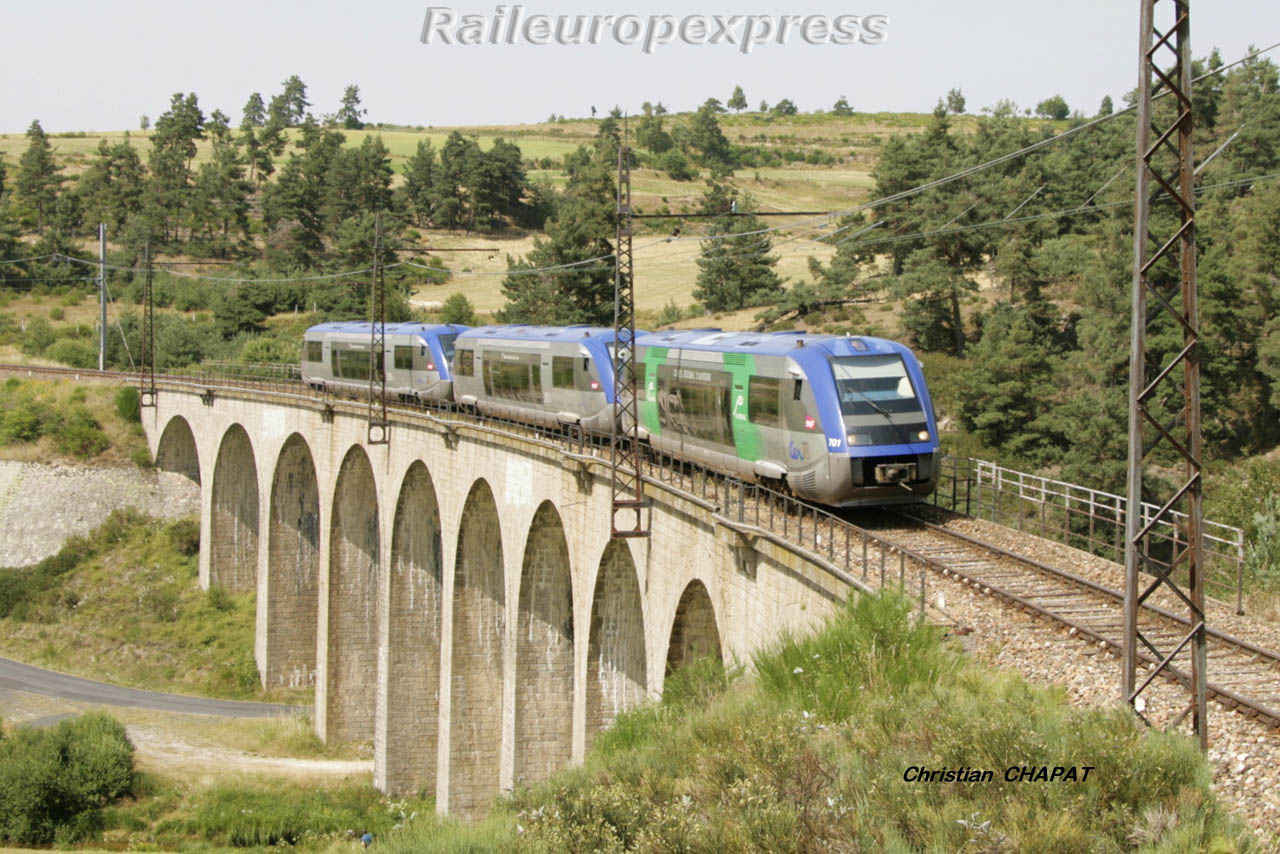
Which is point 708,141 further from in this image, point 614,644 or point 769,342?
point 769,342

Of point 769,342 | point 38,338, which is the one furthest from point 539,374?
point 38,338

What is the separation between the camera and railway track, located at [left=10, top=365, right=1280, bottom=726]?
11.7 meters

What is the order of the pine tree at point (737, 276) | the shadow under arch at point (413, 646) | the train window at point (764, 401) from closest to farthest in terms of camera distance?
the train window at point (764, 401), the shadow under arch at point (413, 646), the pine tree at point (737, 276)

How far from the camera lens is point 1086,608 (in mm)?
13930

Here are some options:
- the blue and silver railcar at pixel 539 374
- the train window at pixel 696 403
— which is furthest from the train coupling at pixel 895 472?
the blue and silver railcar at pixel 539 374

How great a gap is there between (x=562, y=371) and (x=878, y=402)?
39.5ft

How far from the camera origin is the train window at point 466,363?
3422 cm

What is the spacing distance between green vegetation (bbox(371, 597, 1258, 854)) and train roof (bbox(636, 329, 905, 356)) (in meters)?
6.04

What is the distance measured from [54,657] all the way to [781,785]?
43186mm

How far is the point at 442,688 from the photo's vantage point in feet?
107

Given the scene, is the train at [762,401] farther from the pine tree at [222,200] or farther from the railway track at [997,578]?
the pine tree at [222,200]

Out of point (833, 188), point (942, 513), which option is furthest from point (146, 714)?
point (833, 188)

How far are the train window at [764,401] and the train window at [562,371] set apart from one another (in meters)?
9.02

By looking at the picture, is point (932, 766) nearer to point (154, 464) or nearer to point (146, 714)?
point (146, 714)
